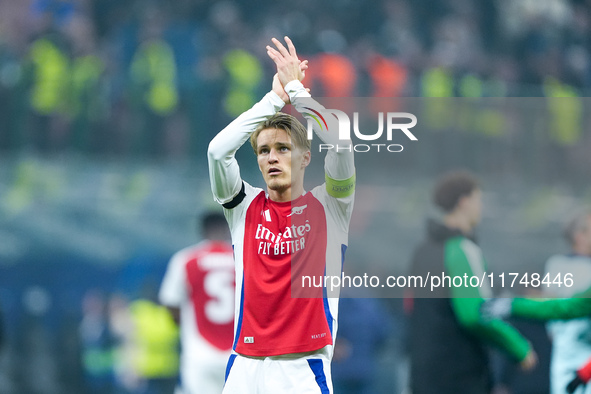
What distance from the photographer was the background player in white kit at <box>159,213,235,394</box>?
22.1ft

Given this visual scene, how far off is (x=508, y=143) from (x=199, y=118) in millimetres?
3436

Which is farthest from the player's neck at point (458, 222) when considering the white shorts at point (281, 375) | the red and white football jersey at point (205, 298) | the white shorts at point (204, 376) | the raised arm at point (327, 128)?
the white shorts at point (204, 376)

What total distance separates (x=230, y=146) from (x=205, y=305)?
10.7ft

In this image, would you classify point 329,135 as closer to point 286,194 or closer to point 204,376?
point 286,194

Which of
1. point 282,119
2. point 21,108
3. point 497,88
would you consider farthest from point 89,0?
point 282,119

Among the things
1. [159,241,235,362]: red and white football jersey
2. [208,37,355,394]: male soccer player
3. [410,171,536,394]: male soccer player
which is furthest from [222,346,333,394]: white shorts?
[159,241,235,362]: red and white football jersey

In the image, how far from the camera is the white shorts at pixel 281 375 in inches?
142

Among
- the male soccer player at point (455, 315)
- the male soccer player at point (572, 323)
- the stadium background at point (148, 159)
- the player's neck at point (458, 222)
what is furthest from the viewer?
the stadium background at point (148, 159)

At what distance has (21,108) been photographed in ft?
32.9

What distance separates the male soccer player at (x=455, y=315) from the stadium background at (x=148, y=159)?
56 cm

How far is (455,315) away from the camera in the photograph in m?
4.82

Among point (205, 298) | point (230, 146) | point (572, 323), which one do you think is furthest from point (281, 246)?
point (205, 298)

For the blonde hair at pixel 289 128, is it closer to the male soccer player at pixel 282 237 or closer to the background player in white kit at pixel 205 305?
the male soccer player at pixel 282 237

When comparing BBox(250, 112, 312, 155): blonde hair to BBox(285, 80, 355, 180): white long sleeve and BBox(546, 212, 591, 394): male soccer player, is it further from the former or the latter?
BBox(546, 212, 591, 394): male soccer player
